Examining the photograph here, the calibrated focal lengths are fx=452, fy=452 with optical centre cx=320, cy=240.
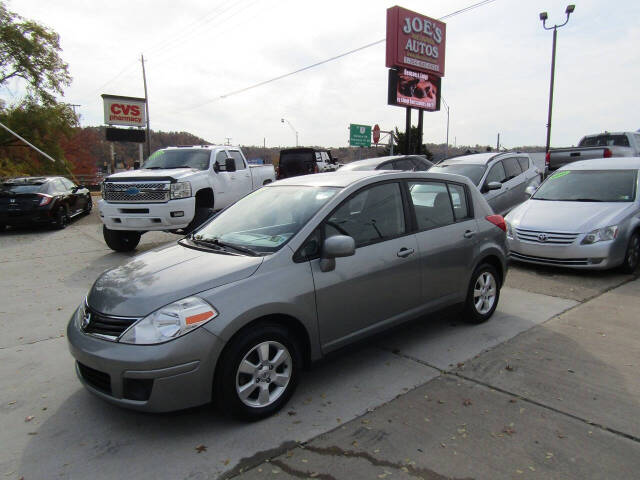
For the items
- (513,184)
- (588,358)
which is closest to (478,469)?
(588,358)

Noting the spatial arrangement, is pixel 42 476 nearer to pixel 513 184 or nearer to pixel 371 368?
pixel 371 368

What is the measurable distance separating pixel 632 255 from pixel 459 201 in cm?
414

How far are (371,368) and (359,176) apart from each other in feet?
5.57

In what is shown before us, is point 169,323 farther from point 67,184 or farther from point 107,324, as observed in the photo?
point 67,184

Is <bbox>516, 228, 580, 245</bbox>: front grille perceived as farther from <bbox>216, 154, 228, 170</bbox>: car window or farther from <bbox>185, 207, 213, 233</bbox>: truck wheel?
<bbox>216, 154, 228, 170</bbox>: car window

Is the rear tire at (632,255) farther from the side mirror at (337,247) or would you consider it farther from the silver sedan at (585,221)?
the side mirror at (337,247)

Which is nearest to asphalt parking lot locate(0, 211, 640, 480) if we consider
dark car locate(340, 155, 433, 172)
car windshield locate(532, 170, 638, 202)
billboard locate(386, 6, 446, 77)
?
car windshield locate(532, 170, 638, 202)

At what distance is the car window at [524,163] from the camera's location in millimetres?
11392

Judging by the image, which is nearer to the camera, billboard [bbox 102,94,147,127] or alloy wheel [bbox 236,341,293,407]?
alloy wheel [bbox 236,341,293,407]

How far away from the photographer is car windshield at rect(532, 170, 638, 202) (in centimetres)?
749

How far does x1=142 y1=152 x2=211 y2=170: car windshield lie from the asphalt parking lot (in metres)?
5.66

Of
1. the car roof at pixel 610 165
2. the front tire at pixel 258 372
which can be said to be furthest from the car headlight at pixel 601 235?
the front tire at pixel 258 372

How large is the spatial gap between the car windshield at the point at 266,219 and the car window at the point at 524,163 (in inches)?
352

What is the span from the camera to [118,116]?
33.1 m
